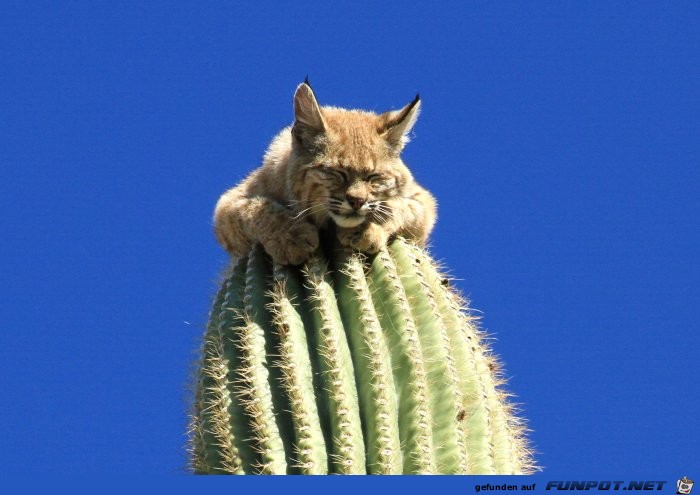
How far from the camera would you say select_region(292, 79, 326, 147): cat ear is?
19.2ft

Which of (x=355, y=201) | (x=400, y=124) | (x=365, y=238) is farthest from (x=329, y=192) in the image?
(x=400, y=124)

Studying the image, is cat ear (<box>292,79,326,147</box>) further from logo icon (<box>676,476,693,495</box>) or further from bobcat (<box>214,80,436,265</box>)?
logo icon (<box>676,476,693,495</box>)

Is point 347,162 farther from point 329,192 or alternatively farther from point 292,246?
point 292,246

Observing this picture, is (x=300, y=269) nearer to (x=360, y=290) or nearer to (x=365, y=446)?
(x=360, y=290)

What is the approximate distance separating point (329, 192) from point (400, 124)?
0.69 meters

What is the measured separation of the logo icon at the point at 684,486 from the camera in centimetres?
501

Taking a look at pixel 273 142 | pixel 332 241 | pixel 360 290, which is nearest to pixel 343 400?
pixel 360 290

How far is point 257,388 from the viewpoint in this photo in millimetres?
4934

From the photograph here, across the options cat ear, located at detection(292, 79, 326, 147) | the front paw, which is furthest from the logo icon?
cat ear, located at detection(292, 79, 326, 147)

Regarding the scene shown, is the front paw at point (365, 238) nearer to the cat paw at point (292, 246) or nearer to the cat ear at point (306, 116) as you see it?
the cat paw at point (292, 246)

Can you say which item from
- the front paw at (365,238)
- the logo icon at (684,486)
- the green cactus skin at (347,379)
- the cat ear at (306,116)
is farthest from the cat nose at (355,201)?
the logo icon at (684,486)

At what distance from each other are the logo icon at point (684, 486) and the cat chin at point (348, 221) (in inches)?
79.4

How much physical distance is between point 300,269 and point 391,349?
0.71 metres

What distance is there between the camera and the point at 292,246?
17.8ft
